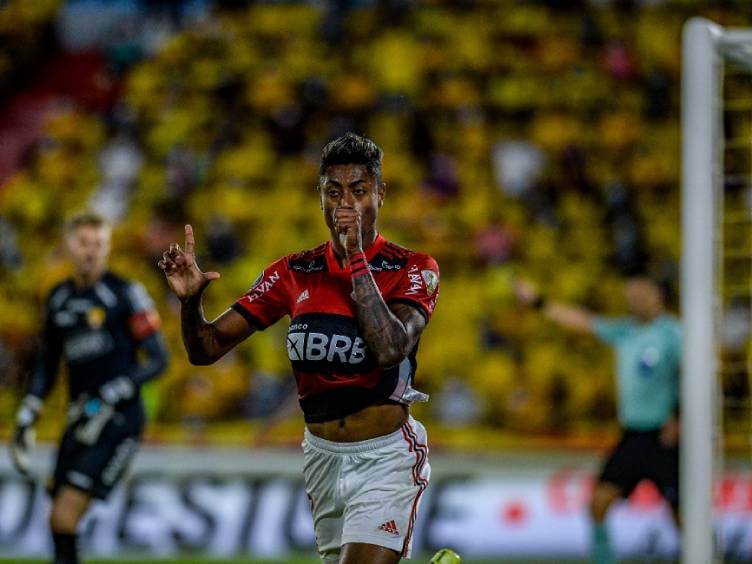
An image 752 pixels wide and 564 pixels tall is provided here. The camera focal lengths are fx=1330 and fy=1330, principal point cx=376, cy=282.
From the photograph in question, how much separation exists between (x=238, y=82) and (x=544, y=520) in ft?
26.8

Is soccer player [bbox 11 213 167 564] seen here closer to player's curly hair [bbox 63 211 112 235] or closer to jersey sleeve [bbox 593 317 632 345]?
player's curly hair [bbox 63 211 112 235]

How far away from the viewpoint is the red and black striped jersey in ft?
15.3

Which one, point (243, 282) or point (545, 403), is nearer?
point (545, 403)

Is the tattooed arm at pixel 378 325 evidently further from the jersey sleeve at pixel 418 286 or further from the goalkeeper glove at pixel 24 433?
the goalkeeper glove at pixel 24 433

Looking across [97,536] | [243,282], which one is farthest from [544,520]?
[243,282]

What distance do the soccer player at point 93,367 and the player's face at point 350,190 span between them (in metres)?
3.20

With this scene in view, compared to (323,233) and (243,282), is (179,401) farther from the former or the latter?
(323,233)

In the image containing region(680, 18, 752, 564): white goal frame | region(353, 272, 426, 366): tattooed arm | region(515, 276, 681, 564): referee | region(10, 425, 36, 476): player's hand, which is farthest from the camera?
region(515, 276, 681, 564): referee

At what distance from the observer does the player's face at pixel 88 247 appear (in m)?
7.68

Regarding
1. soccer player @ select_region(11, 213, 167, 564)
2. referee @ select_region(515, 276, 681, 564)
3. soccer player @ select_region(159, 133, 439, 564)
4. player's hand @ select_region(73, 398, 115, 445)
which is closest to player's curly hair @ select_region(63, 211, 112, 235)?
soccer player @ select_region(11, 213, 167, 564)

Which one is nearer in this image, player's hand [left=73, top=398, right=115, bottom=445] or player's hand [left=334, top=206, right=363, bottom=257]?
player's hand [left=334, top=206, right=363, bottom=257]

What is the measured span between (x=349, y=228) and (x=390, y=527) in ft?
3.52

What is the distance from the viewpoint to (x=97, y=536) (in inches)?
420

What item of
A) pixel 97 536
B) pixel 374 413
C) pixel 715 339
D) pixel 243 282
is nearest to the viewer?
pixel 374 413
